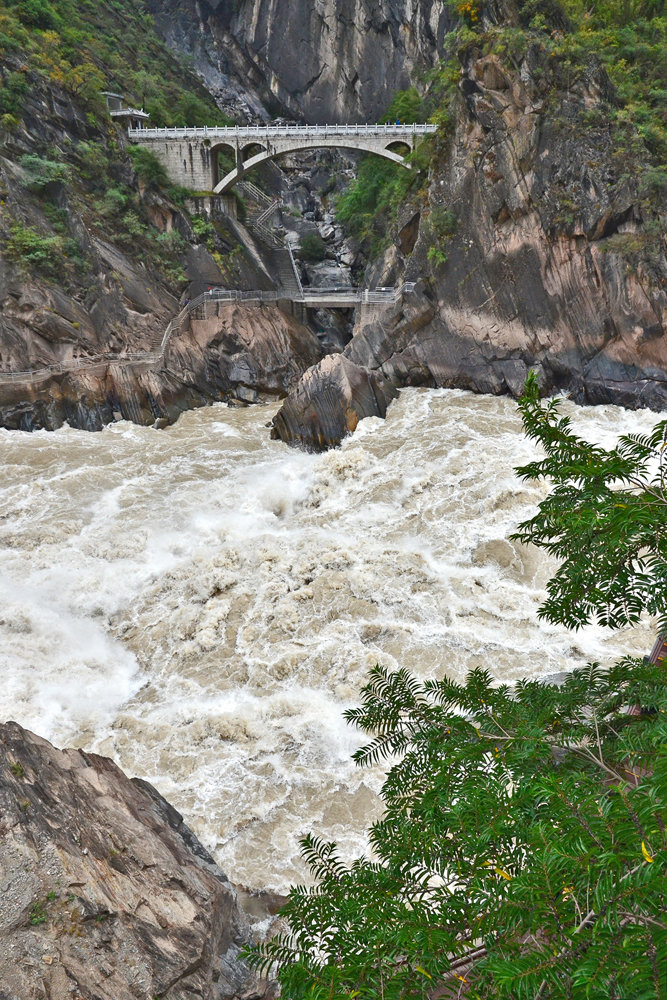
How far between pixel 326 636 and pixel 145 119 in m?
34.0

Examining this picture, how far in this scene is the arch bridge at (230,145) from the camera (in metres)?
33.1

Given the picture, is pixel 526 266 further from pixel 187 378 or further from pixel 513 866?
pixel 513 866

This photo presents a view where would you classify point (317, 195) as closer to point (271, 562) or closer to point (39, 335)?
point (39, 335)

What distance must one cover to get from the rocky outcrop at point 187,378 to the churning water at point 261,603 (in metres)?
2.71

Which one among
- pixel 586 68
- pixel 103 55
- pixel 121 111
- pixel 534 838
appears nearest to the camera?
pixel 534 838

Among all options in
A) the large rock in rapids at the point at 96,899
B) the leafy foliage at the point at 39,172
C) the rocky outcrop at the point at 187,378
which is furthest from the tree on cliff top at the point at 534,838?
the leafy foliage at the point at 39,172

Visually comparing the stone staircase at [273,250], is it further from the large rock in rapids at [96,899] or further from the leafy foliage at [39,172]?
the large rock in rapids at [96,899]

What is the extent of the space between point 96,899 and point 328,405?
18.8 meters

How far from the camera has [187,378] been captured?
28609 mm

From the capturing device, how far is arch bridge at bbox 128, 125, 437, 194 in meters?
33.1

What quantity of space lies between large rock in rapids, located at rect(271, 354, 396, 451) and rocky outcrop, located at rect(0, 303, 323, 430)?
1947 millimetres

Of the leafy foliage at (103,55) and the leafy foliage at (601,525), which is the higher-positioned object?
the leafy foliage at (103,55)

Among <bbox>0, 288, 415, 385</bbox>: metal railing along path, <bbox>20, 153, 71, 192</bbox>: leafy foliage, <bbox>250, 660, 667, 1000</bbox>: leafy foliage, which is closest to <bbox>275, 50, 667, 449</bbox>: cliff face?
<bbox>0, 288, 415, 385</bbox>: metal railing along path

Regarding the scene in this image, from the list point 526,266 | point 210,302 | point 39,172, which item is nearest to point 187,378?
point 210,302
